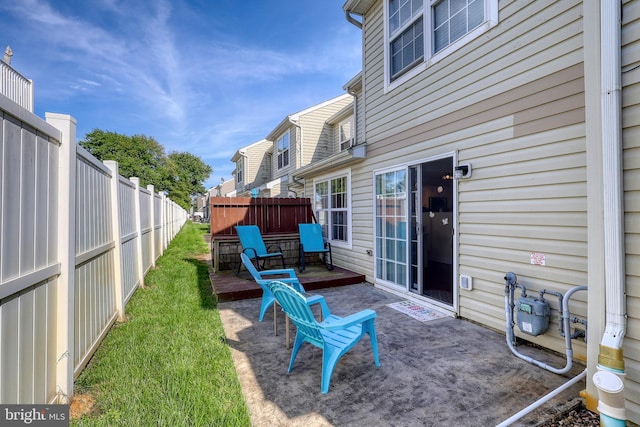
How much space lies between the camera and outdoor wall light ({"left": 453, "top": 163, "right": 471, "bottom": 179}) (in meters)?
3.55

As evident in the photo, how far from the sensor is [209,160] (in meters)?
42.0

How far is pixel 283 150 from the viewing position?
13.8m

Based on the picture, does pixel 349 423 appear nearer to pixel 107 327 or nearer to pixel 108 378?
pixel 108 378

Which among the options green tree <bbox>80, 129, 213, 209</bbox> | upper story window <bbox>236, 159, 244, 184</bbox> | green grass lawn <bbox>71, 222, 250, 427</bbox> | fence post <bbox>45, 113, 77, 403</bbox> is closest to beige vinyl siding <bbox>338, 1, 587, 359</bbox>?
green grass lawn <bbox>71, 222, 250, 427</bbox>

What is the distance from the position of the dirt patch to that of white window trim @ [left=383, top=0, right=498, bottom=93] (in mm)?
4979

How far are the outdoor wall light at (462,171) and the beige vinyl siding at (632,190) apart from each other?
5.40 ft

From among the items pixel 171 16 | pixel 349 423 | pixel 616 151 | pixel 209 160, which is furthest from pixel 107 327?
pixel 209 160

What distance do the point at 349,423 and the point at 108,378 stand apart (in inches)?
75.5

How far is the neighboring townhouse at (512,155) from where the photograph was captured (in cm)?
191

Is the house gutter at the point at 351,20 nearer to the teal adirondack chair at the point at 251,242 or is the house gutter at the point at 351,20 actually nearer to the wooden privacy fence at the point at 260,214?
the wooden privacy fence at the point at 260,214

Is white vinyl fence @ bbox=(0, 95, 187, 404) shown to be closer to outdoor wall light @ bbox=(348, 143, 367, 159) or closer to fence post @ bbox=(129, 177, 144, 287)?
fence post @ bbox=(129, 177, 144, 287)

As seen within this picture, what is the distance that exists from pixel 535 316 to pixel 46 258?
12.6 feet

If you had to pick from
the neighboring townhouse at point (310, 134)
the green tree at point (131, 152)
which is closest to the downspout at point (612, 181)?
the neighboring townhouse at point (310, 134)

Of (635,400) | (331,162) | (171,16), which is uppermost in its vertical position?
(171,16)
